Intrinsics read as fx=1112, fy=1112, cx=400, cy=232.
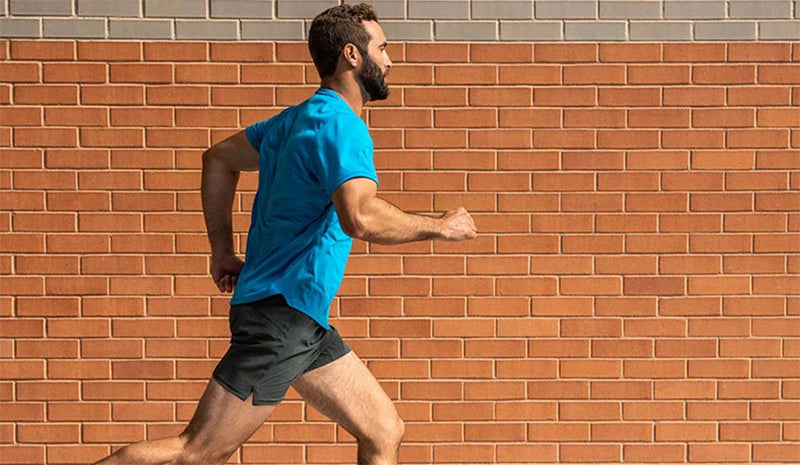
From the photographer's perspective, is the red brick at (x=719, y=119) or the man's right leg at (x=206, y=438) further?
the red brick at (x=719, y=119)

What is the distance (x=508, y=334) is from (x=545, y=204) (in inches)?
23.5

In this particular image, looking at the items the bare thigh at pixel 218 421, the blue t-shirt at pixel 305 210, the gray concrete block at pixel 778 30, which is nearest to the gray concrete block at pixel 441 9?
the gray concrete block at pixel 778 30

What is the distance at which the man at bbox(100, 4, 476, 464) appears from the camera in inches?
128

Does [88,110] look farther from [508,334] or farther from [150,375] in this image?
[508,334]

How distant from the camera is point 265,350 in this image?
3.38 metres

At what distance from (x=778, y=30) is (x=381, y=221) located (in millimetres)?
2507

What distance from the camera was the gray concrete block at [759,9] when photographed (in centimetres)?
486

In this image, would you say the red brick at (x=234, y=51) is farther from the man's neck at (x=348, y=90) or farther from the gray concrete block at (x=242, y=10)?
the man's neck at (x=348, y=90)

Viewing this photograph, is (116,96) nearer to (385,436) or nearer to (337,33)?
(337,33)

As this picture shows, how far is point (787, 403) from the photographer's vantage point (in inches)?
197

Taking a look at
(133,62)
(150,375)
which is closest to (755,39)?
(133,62)

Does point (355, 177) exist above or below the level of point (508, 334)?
above

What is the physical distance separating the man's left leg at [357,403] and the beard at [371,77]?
88 cm

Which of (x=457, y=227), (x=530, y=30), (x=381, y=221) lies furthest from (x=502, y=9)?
(x=381, y=221)
